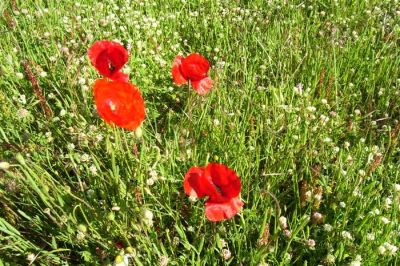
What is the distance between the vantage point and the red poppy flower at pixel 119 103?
1.67 m

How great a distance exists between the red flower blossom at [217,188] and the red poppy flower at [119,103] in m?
0.33

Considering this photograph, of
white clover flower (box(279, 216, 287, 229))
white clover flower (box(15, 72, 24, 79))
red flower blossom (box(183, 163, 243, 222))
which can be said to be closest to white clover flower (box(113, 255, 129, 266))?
red flower blossom (box(183, 163, 243, 222))

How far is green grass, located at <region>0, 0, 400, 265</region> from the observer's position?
212cm

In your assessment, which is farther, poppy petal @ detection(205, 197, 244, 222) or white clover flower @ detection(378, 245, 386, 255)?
white clover flower @ detection(378, 245, 386, 255)

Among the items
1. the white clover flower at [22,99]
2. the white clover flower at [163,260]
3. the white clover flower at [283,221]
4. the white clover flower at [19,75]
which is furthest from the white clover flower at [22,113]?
the white clover flower at [283,221]

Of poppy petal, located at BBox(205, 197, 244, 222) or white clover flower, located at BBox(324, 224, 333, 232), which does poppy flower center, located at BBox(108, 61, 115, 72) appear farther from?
white clover flower, located at BBox(324, 224, 333, 232)

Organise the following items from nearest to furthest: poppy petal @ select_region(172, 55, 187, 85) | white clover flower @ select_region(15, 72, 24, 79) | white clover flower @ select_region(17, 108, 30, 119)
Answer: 1. poppy petal @ select_region(172, 55, 187, 85)
2. white clover flower @ select_region(17, 108, 30, 119)
3. white clover flower @ select_region(15, 72, 24, 79)

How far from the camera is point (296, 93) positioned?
329cm

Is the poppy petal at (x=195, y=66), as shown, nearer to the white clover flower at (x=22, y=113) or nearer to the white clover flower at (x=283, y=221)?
the white clover flower at (x=283, y=221)

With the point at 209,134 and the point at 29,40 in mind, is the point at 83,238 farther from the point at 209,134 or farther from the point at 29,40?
the point at 29,40

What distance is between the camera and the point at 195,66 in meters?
2.26

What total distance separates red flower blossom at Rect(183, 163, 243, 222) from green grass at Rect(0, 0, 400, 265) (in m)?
0.17

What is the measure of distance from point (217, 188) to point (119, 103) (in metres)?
0.51

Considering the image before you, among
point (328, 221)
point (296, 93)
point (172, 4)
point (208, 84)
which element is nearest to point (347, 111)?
point (296, 93)
